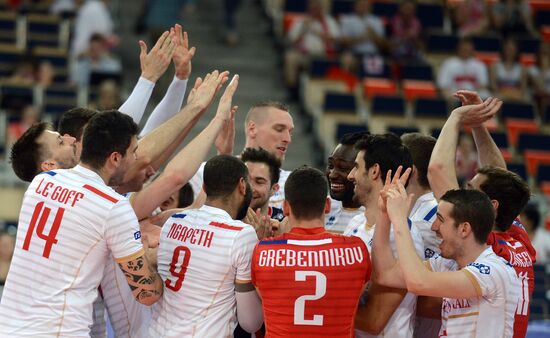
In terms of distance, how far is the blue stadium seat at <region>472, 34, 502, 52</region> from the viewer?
2016 cm

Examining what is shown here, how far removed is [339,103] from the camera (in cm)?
1680

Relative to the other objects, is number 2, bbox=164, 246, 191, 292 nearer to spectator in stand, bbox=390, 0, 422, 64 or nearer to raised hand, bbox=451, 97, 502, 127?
raised hand, bbox=451, 97, 502, 127

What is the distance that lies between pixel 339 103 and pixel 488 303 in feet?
35.6

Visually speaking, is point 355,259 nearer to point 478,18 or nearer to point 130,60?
point 130,60

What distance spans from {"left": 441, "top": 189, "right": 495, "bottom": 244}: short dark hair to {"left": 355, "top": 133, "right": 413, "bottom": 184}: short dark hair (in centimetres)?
51

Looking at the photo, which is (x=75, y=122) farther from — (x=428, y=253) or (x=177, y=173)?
(x=428, y=253)

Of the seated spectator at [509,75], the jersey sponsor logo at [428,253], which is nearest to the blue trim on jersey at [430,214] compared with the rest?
the jersey sponsor logo at [428,253]

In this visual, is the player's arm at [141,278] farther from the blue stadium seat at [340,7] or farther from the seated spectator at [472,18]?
the seated spectator at [472,18]

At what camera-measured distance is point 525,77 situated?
19031 mm

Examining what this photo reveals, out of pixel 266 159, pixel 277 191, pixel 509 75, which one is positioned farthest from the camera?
pixel 509 75

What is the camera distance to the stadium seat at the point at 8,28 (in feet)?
56.1

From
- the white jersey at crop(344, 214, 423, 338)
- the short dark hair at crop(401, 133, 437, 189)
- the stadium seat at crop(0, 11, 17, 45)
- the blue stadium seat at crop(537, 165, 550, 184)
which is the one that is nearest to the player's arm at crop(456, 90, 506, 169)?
the short dark hair at crop(401, 133, 437, 189)

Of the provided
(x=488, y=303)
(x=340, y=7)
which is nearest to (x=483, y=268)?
(x=488, y=303)

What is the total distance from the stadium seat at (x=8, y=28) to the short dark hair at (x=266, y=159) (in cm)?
1045
